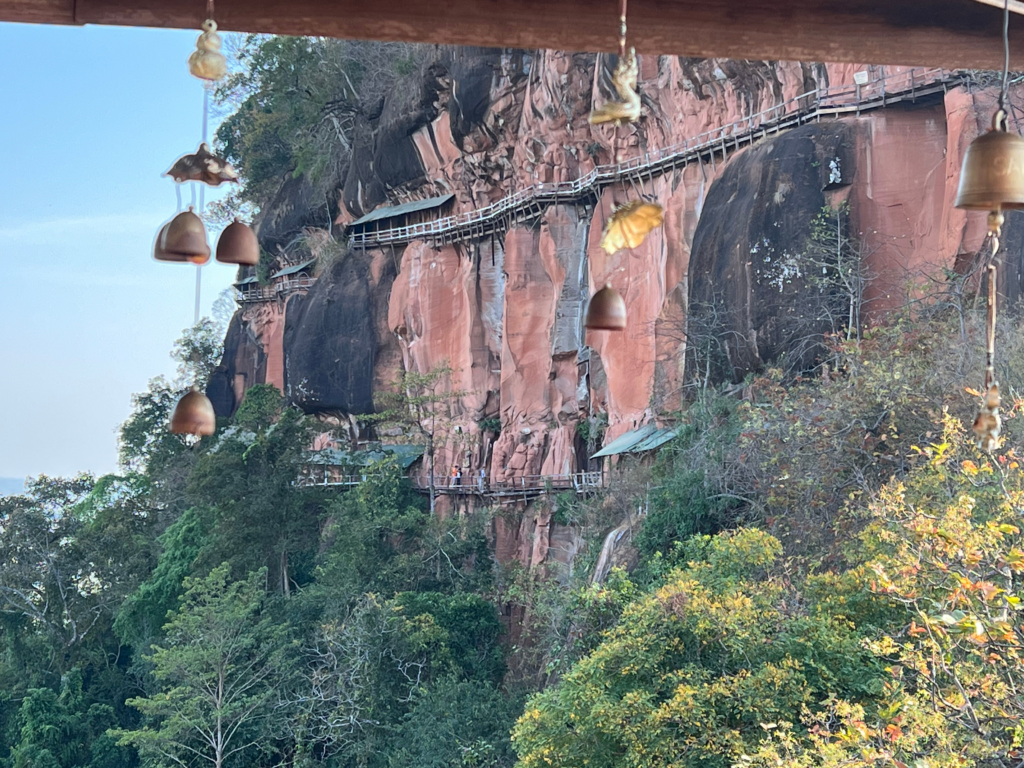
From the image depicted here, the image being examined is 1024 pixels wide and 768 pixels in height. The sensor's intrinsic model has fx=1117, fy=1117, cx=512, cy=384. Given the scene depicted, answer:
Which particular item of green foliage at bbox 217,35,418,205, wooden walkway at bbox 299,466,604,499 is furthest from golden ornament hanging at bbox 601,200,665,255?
green foliage at bbox 217,35,418,205

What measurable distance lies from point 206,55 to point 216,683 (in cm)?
1824

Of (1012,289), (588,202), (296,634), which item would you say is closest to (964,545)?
(1012,289)

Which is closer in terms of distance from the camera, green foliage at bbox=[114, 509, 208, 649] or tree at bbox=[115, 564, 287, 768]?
tree at bbox=[115, 564, 287, 768]

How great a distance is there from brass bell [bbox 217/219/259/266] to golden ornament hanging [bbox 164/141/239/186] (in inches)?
6.6

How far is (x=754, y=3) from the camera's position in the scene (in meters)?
2.78

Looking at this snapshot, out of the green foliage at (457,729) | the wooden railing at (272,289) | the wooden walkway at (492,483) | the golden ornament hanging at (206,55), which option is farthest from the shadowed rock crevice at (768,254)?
the wooden railing at (272,289)

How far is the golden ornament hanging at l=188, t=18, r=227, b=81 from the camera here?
8.41 ft

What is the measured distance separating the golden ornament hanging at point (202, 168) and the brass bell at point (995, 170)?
1.84 m

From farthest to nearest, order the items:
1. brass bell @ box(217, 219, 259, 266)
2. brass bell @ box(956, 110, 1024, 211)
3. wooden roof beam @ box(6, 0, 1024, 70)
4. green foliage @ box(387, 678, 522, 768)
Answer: green foliage @ box(387, 678, 522, 768), brass bell @ box(217, 219, 259, 266), wooden roof beam @ box(6, 0, 1024, 70), brass bell @ box(956, 110, 1024, 211)

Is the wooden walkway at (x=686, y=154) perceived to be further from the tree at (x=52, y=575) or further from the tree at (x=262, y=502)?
the tree at (x=52, y=575)

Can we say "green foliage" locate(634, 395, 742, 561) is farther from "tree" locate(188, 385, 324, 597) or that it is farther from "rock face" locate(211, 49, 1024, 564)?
"tree" locate(188, 385, 324, 597)

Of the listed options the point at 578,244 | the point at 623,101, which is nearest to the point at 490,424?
the point at 578,244

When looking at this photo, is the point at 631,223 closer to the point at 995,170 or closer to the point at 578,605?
the point at 995,170

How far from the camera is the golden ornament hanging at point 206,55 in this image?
101 inches
